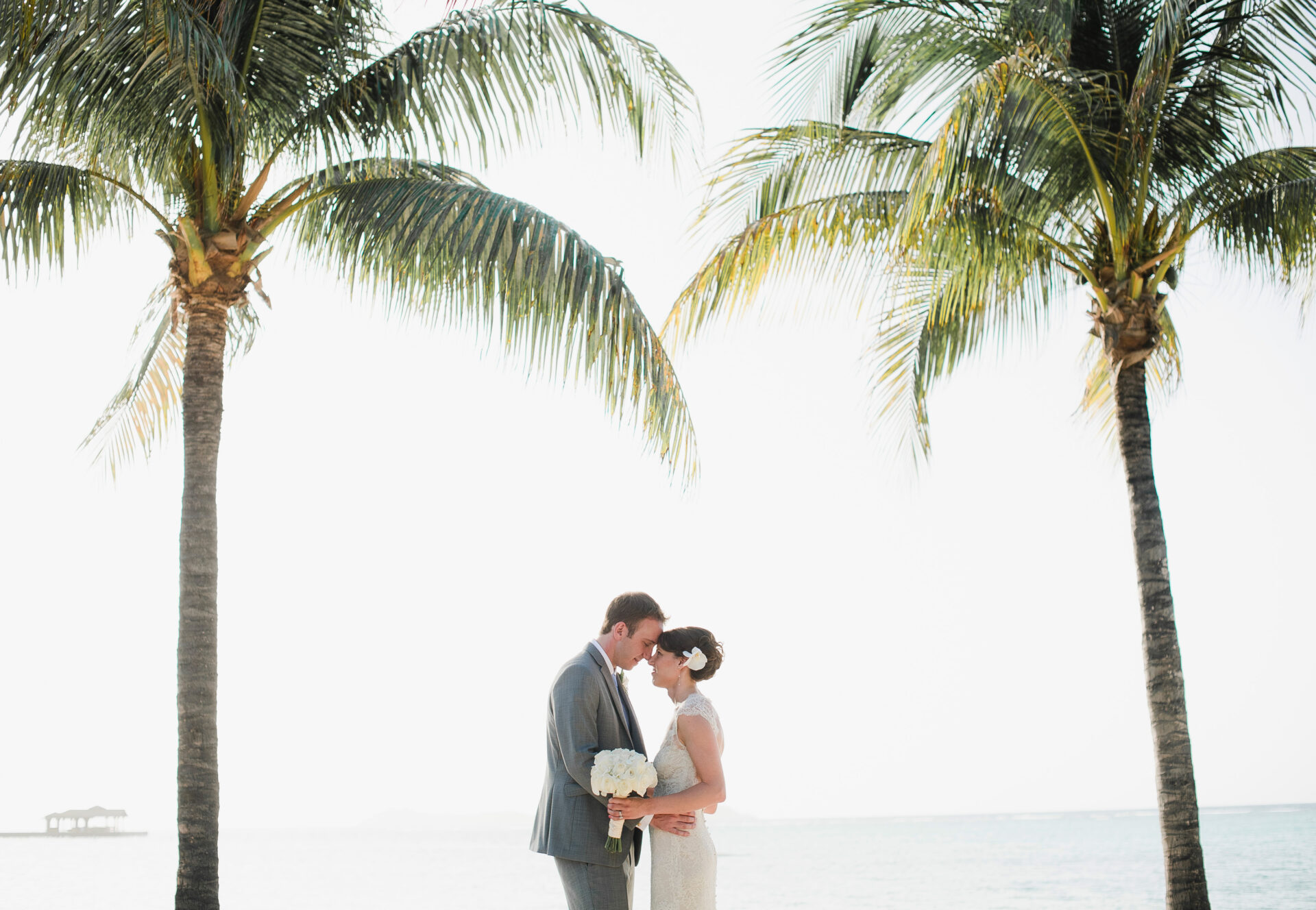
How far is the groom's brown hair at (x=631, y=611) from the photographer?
17.4 ft

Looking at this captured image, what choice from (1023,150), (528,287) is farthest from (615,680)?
(1023,150)

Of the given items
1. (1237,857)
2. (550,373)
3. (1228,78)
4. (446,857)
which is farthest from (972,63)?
(446,857)

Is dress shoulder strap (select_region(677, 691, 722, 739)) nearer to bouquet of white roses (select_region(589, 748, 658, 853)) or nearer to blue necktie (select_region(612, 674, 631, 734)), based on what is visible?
blue necktie (select_region(612, 674, 631, 734))

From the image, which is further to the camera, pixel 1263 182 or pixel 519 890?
pixel 519 890

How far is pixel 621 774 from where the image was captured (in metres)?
4.89

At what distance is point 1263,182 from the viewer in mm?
8375

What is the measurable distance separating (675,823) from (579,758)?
71 centimetres

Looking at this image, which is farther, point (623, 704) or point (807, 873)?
point (807, 873)

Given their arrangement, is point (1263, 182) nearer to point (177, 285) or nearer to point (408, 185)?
point (408, 185)

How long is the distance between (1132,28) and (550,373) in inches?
198

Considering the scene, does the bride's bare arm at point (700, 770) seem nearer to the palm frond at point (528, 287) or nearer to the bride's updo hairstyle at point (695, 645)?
the bride's updo hairstyle at point (695, 645)

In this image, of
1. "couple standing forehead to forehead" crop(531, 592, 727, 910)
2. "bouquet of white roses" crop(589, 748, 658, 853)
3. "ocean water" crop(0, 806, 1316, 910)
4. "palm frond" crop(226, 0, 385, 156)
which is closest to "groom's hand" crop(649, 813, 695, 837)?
"couple standing forehead to forehead" crop(531, 592, 727, 910)

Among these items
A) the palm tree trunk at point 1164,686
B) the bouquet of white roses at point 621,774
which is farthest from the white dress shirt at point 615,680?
the palm tree trunk at point 1164,686

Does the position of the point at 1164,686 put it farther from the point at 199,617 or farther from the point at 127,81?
the point at 127,81
